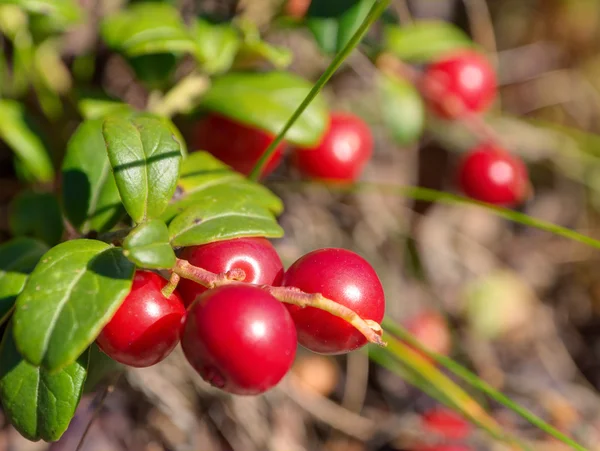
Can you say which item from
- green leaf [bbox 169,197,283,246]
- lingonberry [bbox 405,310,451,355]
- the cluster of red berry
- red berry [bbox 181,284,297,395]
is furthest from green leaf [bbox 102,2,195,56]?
lingonberry [bbox 405,310,451,355]

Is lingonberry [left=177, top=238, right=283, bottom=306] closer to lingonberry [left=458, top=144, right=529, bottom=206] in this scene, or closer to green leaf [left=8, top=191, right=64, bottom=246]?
green leaf [left=8, top=191, right=64, bottom=246]

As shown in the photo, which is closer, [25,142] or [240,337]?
[240,337]

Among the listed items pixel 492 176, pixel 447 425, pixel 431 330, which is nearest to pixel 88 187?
pixel 492 176

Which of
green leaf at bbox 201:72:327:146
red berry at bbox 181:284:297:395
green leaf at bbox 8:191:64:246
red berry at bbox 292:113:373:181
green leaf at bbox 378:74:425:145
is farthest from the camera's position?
green leaf at bbox 378:74:425:145

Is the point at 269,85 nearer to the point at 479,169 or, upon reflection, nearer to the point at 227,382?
the point at 479,169

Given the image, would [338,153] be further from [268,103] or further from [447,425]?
[447,425]

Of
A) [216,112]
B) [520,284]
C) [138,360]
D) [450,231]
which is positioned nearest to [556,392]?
[520,284]
